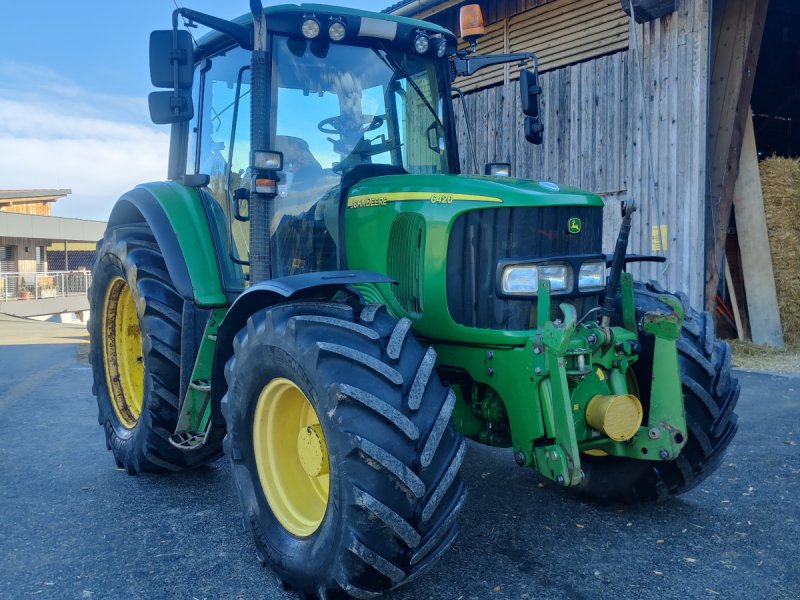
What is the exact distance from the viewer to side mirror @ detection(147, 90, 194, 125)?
3.56 metres

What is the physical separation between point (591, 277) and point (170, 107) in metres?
2.17

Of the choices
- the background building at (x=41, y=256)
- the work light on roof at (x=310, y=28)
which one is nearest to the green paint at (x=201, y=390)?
the work light on roof at (x=310, y=28)

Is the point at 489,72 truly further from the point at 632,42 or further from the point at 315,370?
the point at 315,370

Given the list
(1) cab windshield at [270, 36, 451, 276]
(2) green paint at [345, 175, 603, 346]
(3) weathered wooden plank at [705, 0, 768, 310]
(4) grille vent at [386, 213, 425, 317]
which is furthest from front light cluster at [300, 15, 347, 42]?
(3) weathered wooden plank at [705, 0, 768, 310]

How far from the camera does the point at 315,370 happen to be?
8.76 feet

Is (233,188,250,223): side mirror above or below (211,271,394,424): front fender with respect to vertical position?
above

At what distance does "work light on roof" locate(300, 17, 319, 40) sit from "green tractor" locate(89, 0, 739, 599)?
0.07 ft

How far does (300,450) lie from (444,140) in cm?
193

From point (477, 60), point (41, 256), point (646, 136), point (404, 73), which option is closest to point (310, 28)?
point (404, 73)

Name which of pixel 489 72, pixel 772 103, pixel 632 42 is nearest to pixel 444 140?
pixel 632 42

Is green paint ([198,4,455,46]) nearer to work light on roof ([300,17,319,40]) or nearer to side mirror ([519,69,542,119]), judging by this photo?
work light on roof ([300,17,319,40])

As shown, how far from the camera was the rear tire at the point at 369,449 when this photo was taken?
8.09 ft

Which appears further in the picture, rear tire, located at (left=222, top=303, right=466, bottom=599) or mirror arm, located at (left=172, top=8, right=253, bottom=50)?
mirror arm, located at (left=172, top=8, right=253, bottom=50)

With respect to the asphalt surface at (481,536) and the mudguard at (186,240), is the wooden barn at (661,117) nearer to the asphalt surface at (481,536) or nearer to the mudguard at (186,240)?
the asphalt surface at (481,536)
